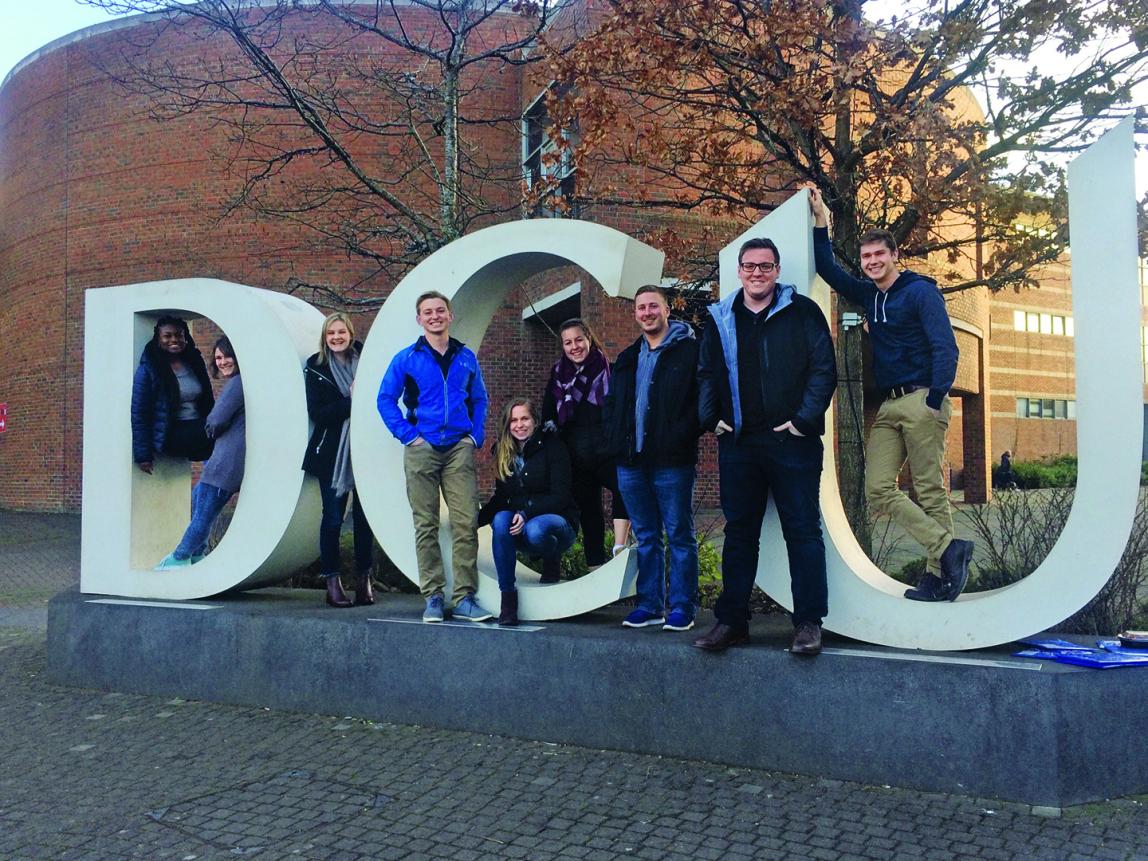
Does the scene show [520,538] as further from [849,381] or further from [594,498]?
[849,381]

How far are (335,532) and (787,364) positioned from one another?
119 inches

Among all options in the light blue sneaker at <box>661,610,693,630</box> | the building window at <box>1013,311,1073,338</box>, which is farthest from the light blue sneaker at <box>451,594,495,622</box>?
the building window at <box>1013,311,1073,338</box>

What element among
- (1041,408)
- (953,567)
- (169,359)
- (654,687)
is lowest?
(654,687)

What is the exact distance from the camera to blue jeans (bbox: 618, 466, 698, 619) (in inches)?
195

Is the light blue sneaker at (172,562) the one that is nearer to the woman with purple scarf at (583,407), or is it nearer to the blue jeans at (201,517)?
the blue jeans at (201,517)

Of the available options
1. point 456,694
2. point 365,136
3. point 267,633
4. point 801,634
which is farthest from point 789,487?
point 365,136

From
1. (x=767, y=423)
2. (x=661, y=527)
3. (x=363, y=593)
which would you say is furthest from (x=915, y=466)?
(x=363, y=593)

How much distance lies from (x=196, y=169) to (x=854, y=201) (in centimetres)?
1602

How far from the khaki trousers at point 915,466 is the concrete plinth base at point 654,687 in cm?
57

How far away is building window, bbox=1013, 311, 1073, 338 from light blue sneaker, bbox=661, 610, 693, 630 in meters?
39.1

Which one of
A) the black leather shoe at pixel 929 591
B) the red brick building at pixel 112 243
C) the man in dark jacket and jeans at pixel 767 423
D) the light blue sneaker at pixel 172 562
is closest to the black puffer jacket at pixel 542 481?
the man in dark jacket and jeans at pixel 767 423

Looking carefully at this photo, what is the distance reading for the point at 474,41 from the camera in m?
16.8

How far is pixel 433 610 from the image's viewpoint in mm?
5512

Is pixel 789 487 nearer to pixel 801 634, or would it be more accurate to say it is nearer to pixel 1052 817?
pixel 801 634
